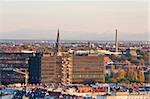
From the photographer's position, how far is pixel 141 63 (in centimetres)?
2594

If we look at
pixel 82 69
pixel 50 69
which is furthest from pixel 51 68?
pixel 82 69

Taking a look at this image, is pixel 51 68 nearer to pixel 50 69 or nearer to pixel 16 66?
pixel 50 69

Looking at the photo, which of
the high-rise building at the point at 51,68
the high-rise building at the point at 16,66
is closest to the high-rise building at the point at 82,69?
the high-rise building at the point at 51,68

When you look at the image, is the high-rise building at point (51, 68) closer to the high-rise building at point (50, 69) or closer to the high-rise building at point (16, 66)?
the high-rise building at point (50, 69)

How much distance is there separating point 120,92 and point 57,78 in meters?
5.22

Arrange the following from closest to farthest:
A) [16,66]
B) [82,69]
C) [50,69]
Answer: [50,69] → [82,69] → [16,66]

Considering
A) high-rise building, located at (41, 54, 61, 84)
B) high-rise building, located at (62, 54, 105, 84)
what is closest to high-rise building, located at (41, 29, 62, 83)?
high-rise building, located at (41, 54, 61, 84)

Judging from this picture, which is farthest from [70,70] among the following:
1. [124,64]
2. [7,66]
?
[124,64]

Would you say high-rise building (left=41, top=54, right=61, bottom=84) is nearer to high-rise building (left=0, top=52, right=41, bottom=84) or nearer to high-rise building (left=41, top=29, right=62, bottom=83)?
high-rise building (left=41, top=29, right=62, bottom=83)

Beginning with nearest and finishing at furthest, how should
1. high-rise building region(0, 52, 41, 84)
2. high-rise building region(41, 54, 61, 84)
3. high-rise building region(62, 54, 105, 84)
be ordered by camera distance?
1. high-rise building region(41, 54, 61, 84)
2. high-rise building region(0, 52, 41, 84)
3. high-rise building region(62, 54, 105, 84)

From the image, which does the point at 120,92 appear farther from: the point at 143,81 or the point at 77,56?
the point at 77,56

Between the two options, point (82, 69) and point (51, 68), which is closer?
point (51, 68)

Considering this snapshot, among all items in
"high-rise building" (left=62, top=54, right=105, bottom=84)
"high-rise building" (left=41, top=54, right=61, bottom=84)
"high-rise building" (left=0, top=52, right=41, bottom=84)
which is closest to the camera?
"high-rise building" (left=41, top=54, right=61, bottom=84)

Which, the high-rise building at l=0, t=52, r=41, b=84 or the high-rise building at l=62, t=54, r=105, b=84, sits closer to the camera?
the high-rise building at l=0, t=52, r=41, b=84
